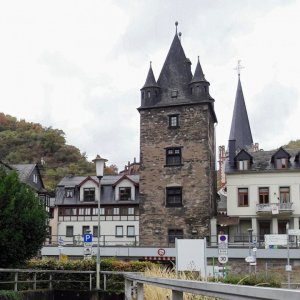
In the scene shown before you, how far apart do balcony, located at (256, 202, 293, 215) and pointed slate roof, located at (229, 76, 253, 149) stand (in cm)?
Result: 2140

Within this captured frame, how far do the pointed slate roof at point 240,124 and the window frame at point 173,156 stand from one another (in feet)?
79.7

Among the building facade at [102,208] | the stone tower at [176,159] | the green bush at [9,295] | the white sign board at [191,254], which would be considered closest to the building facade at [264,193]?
the stone tower at [176,159]

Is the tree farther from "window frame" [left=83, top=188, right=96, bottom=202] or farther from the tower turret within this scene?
"window frame" [left=83, top=188, right=96, bottom=202]

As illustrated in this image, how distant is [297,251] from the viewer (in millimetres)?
37469

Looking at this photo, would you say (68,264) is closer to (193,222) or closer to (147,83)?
(193,222)

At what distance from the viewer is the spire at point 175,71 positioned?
4734cm

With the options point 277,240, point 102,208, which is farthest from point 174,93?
point 102,208

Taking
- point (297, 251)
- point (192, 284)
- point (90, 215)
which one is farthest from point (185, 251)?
point (90, 215)

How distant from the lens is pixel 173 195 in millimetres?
45000

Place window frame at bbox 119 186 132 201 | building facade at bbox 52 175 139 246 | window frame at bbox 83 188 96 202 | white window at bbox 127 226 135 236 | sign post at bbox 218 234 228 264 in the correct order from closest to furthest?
sign post at bbox 218 234 228 264
white window at bbox 127 226 135 236
building facade at bbox 52 175 139 246
window frame at bbox 119 186 132 201
window frame at bbox 83 188 96 202

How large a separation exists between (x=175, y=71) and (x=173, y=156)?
7925mm

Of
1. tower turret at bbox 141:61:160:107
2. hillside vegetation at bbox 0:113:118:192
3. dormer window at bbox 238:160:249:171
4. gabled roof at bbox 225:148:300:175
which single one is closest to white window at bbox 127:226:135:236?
gabled roof at bbox 225:148:300:175

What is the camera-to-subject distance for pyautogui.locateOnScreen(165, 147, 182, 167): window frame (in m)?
45.5

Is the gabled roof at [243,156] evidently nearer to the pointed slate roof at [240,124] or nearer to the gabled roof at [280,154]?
the gabled roof at [280,154]
